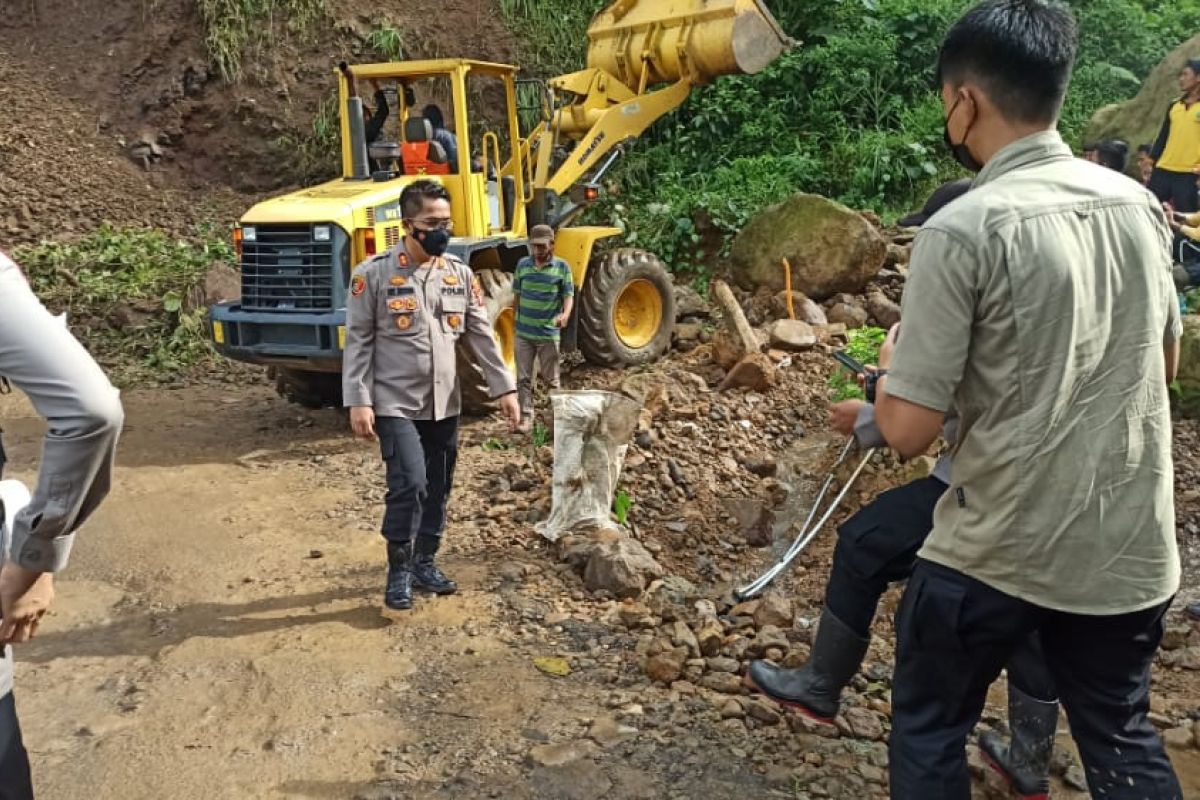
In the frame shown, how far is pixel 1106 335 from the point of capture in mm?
1947

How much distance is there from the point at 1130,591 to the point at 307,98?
1385 cm

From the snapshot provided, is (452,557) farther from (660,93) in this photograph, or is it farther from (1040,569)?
(660,93)

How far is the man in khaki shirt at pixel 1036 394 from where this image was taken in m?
1.92

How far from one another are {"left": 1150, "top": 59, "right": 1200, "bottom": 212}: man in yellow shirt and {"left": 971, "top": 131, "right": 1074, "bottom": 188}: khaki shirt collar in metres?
6.69

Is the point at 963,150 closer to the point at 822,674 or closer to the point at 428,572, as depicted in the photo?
the point at 822,674

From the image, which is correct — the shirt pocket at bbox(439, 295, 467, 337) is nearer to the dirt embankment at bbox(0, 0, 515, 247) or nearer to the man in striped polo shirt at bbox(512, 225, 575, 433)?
the man in striped polo shirt at bbox(512, 225, 575, 433)

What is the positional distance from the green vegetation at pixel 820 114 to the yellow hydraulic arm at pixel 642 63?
6.93 ft

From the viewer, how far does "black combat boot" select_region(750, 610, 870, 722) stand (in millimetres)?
2818

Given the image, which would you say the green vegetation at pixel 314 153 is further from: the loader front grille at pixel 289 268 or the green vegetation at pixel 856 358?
the green vegetation at pixel 856 358

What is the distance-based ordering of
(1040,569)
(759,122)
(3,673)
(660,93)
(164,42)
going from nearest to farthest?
1. (3,673)
2. (1040,569)
3. (660,93)
4. (759,122)
5. (164,42)

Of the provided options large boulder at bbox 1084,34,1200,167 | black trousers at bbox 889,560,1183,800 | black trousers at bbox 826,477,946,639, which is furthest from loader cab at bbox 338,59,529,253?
large boulder at bbox 1084,34,1200,167

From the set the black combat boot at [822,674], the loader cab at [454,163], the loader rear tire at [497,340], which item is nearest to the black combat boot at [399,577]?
the black combat boot at [822,674]

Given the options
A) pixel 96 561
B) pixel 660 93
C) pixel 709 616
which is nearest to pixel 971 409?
pixel 709 616

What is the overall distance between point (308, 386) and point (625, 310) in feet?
8.63
